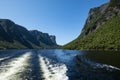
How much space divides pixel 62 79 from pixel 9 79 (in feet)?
34.5

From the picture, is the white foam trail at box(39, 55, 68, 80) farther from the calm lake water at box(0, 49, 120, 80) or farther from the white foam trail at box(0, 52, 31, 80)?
the white foam trail at box(0, 52, 31, 80)

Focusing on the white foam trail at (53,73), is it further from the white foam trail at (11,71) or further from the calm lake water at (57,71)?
the white foam trail at (11,71)

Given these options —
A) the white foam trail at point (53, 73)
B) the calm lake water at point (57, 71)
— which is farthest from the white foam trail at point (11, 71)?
the white foam trail at point (53, 73)

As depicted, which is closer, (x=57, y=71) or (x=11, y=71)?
(x=11, y=71)

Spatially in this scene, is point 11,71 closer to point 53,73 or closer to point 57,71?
point 53,73

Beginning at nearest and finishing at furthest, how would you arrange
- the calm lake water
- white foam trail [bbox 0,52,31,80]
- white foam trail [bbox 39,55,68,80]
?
white foam trail [bbox 0,52,31,80] → white foam trail [bbox 39,55,68,80] → the calm lake water

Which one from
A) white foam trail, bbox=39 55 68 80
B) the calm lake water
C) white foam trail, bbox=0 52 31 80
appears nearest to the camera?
white foam trail, bbox=0 52 31 80

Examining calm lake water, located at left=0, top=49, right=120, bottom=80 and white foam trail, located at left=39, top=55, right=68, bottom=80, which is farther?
calm lake water, located at left=0, top=49, right=120, bottom=80

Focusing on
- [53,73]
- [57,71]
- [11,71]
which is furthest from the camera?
[57,71]

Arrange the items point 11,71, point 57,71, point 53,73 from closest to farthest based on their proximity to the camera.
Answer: point 53,73, point 11,71, point 57,71

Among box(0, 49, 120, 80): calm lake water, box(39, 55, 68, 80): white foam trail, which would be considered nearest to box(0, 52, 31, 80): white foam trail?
box(0, 49, 120, 80): calm lake water

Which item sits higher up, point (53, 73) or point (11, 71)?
point (11, 71)

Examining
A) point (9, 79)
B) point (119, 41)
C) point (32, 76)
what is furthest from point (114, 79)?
point (119, 41)

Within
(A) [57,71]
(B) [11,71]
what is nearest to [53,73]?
(A) [57,71]
